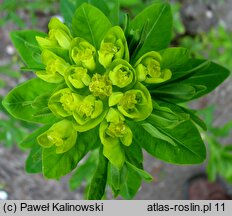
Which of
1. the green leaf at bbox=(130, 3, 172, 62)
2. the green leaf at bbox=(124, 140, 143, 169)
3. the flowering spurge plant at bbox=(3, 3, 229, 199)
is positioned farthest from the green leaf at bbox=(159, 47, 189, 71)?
the green leaf at bbox=(124, 140, 143, 169)

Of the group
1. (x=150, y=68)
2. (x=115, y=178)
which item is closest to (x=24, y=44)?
(x=150, y=68)

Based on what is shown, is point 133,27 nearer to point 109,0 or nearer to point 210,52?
point 109,0

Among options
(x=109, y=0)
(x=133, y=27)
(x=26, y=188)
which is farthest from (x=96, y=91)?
(x=26, y=188)

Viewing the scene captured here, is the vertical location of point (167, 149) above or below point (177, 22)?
above

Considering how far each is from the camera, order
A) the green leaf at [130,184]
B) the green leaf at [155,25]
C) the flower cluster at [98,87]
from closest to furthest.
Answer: the flower cluster at [98,87] → the green leaf at [155,25] → the green leaf at [130,184]

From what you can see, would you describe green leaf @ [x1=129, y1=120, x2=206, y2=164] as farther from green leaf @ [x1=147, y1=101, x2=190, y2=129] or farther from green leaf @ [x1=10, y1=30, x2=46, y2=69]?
green leaf @ [x1=10, y1=30, x2=46, y2=69]

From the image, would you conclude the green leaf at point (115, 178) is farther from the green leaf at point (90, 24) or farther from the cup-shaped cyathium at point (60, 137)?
the green leaf at point (90, 24)

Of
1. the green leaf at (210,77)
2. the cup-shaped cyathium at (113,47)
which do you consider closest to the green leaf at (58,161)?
the cup-shaped cyathium at (113,47)
